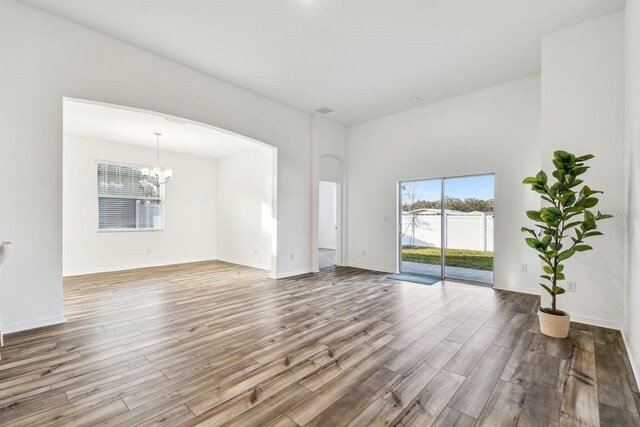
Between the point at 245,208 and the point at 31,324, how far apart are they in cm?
491

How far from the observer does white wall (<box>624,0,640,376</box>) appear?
7.71 feet

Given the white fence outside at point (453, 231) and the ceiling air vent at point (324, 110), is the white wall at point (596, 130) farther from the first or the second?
the ceiling air vent at point (324, 110)

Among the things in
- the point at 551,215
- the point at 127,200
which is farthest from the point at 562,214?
the point at 127,200

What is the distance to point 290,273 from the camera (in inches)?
233

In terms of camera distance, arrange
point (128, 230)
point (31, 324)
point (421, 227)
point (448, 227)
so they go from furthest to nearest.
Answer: point (128, 230), point (421, 227), point (448, 227), point (31, 324)

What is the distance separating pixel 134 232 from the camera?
7039mm

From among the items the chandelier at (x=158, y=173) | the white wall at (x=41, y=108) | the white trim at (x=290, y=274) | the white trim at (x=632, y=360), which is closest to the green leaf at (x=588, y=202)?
the white trim at (x=632, y=360)

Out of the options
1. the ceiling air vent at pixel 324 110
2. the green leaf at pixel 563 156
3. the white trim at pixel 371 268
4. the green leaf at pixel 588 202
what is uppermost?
the ceiling air vent at pixel 324 110

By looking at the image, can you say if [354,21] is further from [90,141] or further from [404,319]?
[90,141]

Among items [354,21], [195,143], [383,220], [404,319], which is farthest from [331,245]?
[354,21]

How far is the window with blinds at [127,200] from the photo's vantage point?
6672 mm

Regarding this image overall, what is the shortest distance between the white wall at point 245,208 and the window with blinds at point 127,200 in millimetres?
1662

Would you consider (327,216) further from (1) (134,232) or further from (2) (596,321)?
(2) (596,321)

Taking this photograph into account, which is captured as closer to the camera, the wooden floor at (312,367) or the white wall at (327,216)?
the wooden floor at (312,367)
